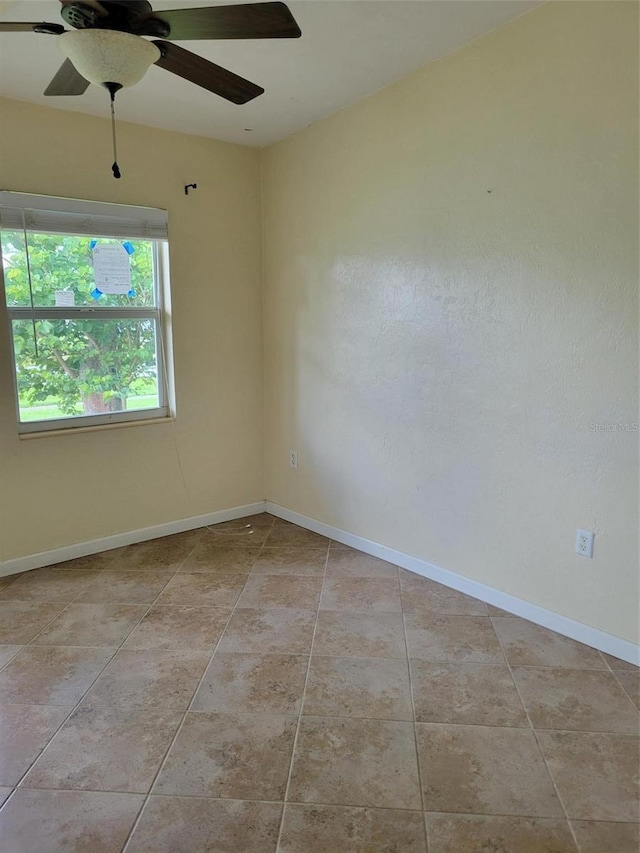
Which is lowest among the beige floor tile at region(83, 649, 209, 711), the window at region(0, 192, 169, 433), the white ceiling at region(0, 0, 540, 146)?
the beige floor tile at region(83, 649, 209, 711)

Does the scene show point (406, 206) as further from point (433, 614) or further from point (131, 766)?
point (131, 766)

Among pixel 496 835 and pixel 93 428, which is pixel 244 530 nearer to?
pixel 93 428

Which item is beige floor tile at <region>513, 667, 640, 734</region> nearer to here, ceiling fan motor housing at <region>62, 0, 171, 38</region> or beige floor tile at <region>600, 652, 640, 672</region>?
beige floor tile at <region>600, 652, 640, 672</region>

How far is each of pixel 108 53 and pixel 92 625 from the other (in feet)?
7.25

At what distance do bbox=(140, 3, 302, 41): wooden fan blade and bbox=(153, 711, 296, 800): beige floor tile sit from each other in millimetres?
2097

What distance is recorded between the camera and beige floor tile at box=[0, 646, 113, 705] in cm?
207

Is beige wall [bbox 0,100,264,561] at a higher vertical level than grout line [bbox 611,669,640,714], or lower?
higher

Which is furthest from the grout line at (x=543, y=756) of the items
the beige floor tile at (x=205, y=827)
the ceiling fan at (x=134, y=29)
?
the ceiling fan at (x=134, y=29)

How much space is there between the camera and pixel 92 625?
256 centimetres

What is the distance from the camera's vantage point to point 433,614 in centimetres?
263

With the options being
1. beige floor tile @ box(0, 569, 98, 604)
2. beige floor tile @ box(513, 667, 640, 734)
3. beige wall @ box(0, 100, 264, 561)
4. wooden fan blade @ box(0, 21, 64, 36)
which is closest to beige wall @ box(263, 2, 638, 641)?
beige floor tile @ box(513, 667, 640, 734)

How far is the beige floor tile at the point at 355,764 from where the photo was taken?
64.0 inches

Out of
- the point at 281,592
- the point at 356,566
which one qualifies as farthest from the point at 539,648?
the point at 281,592

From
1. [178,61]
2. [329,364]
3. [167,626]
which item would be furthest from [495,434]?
[178,61]
